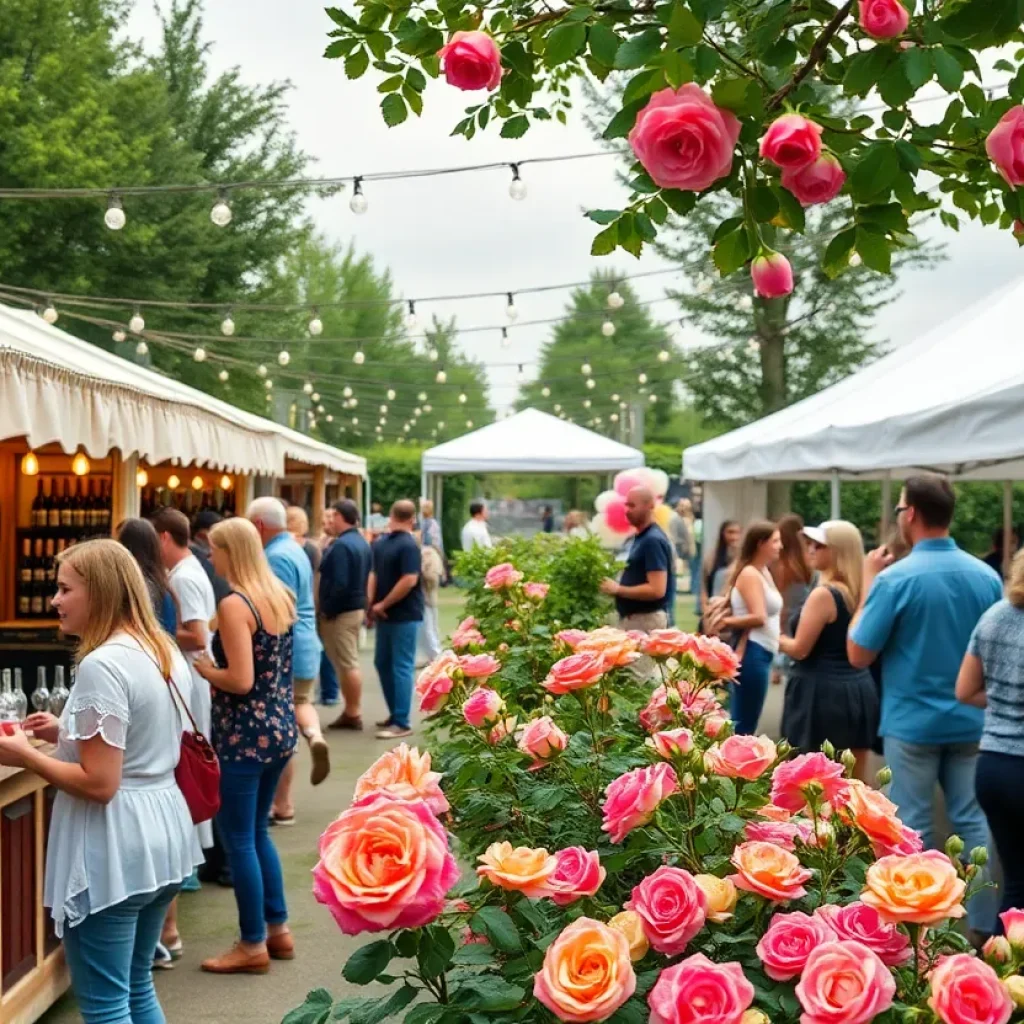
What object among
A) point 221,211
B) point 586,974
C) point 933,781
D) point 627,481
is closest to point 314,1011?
point 586,974

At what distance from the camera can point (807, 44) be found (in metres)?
2.41

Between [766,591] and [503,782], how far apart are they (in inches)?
214

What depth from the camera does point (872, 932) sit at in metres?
1.57

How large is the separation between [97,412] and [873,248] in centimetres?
499

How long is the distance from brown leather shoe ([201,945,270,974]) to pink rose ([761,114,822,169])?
409 cm

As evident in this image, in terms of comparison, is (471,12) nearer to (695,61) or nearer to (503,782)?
(695,61)

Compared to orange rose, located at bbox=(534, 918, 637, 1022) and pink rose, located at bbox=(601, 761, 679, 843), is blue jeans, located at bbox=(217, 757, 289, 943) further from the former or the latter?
orange rose, located at bbox=(534, 918, 637, 1022)

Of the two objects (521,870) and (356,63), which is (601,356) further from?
(521,870)

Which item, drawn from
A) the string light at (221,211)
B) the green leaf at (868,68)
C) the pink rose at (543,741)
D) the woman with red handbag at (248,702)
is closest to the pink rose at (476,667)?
the pink rose at (543,741)

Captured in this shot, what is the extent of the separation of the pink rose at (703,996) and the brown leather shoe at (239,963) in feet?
12.9

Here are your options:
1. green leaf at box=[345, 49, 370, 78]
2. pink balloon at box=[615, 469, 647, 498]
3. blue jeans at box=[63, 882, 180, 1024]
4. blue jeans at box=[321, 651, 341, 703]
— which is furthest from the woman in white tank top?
blue jeans at box=[321, 651, 341, 703]

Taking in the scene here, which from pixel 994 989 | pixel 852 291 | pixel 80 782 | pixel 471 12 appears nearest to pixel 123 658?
pixel 80 782

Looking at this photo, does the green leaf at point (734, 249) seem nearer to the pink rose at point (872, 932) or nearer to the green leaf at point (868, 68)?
the green leaf at point (868, 68)

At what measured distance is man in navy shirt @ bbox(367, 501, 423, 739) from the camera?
10500 mm
